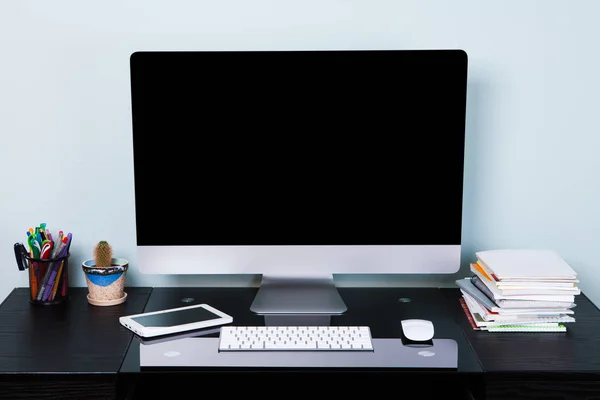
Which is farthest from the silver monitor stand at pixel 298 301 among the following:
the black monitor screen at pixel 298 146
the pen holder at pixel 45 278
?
the pen holder at pixel 45 278

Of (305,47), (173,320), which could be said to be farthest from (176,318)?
(305,47)

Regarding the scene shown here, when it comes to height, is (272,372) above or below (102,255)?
below

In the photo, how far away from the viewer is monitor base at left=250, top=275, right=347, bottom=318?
5.19 feet

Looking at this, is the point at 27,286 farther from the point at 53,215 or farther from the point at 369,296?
the point at 369,296

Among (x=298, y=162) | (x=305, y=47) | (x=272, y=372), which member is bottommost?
(x=272, y=372)

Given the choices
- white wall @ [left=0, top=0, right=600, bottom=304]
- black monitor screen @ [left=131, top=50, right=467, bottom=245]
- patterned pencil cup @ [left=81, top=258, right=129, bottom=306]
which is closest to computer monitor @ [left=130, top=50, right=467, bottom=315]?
black monitor screen @ [left=131, top=50, right=467, bottom=245]

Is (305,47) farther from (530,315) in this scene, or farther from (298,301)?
(530,315)

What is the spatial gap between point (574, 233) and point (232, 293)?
0.88m

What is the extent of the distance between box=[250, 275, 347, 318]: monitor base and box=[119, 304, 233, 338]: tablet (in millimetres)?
95

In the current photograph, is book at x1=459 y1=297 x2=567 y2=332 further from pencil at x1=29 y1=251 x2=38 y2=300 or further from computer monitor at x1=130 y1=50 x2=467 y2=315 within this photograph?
pencil at x1=29 y1=251 x2=38 y2=300

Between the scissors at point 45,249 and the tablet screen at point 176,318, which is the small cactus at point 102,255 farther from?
the tablet screen at point 176,318

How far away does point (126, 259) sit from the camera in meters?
1.84

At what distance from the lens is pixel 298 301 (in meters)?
1.63

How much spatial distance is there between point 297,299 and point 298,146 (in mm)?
346
